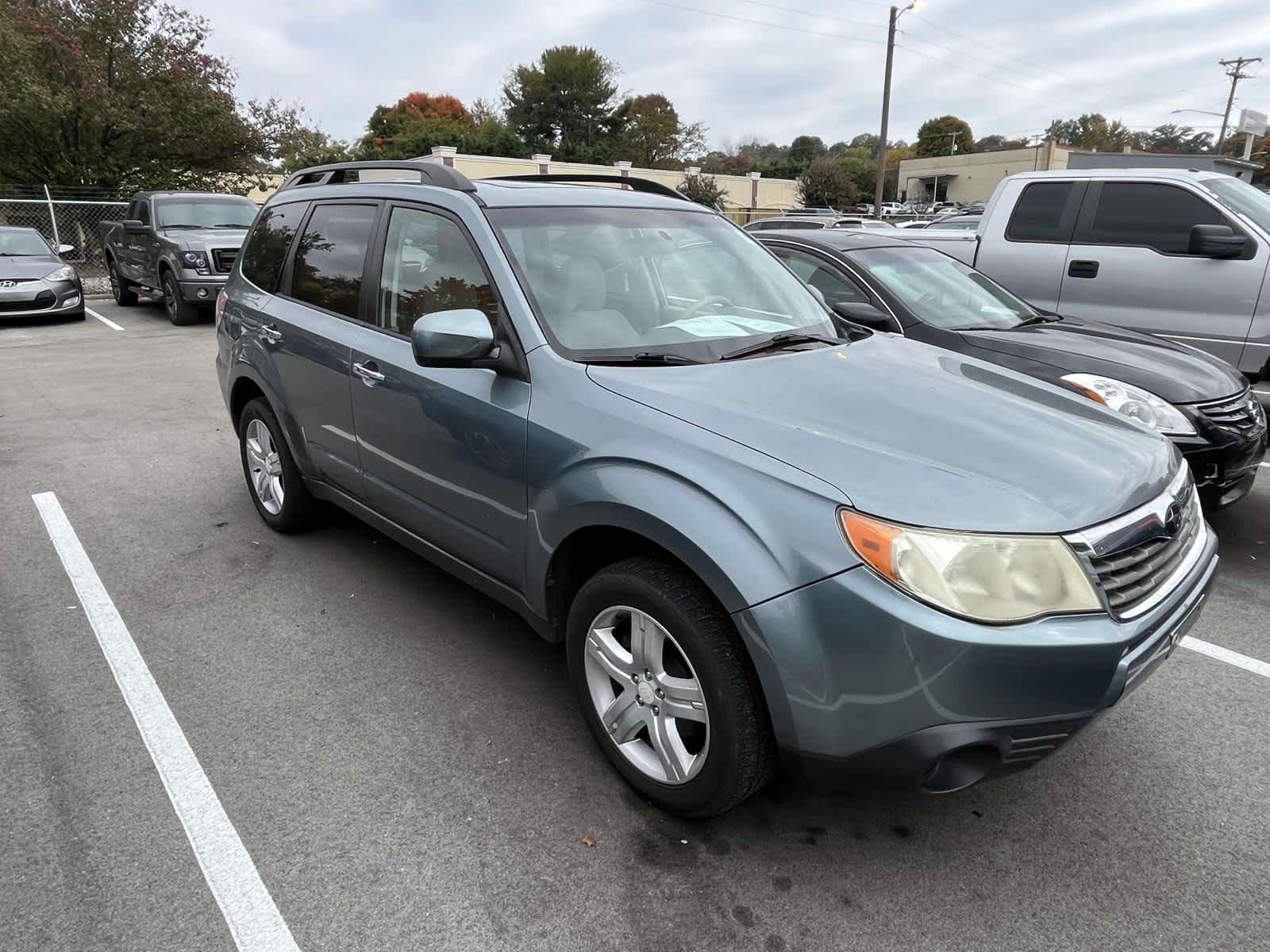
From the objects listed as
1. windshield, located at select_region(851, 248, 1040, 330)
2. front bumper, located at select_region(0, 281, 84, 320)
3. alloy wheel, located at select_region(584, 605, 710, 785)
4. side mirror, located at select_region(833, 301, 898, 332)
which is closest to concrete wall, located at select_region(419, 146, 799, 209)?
front bumper, located at select_region(0, 281, 84, 320)

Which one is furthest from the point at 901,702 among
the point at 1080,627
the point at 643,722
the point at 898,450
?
the point at 643,722

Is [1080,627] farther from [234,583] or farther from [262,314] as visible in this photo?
[262,314]

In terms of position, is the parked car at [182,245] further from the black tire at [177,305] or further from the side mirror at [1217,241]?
the side mirror at [1217,241]

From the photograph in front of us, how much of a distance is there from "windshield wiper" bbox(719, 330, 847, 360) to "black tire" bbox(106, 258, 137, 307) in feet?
48.5

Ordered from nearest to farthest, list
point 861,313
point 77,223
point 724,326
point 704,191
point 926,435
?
point 926,435 < point 724,326 < point 861,313 < point 77,223 < point 704,191

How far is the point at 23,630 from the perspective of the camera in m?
3.49

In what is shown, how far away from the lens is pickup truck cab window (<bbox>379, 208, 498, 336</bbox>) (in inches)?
116

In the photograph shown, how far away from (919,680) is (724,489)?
63 centimetres

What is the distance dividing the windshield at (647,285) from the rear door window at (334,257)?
0.85 m

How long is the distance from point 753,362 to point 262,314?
2.70 meters

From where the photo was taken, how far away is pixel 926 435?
2.25 metres

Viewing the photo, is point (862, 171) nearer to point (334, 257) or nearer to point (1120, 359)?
point (1120, 359)

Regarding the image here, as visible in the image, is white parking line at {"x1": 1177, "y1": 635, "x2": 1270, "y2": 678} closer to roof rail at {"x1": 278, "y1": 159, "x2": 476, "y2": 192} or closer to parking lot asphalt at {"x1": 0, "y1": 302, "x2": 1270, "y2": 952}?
parking lot asphalt at {"x1": 0, "y1": 302, "x2": 1270, "y2": 952}

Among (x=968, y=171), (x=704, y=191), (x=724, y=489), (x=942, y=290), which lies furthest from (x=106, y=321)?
(x=968, y=171)
